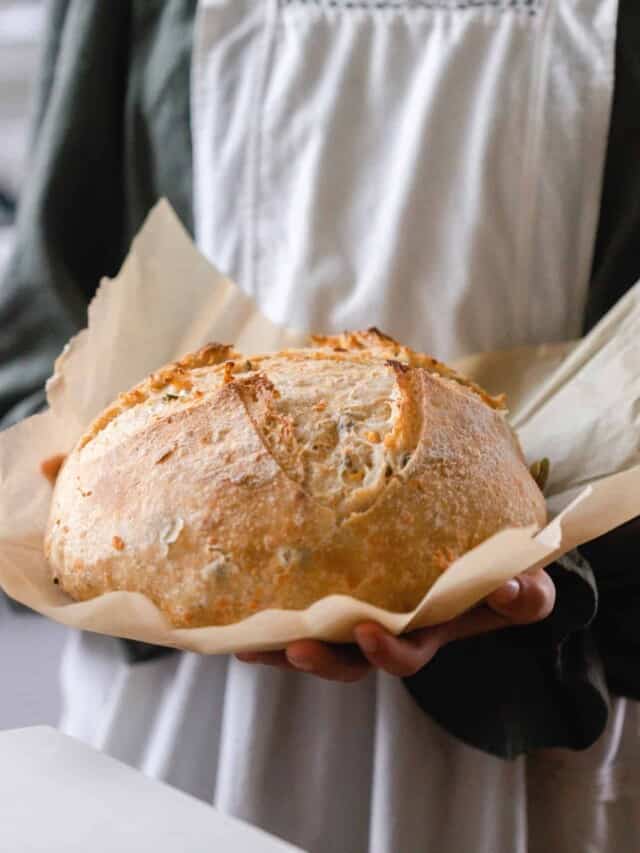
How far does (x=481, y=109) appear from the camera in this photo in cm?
102

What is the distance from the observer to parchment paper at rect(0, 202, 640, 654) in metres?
0.65

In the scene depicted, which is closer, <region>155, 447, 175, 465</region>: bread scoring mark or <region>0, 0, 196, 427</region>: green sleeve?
<region>155, 447, 175, 465</region>: bread scoring mark

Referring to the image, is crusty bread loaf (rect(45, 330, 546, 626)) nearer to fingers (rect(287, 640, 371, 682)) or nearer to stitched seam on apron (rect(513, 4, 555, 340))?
fingers (rect(287, 640, 371, 682))

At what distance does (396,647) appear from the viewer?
661mm

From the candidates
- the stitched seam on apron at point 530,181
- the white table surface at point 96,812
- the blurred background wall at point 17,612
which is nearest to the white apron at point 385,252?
the stitched seam on apron at point 530,181

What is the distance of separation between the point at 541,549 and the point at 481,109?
0.54 metres

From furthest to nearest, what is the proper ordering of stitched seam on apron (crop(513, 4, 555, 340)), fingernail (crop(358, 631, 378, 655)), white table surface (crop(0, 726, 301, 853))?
1. stitched seam on apron (crop(513, 4, 555, 340))
2. fingernail (crop(358, 631, 378, 655))
3. white table surface (crop(0, 726, 301, 853))

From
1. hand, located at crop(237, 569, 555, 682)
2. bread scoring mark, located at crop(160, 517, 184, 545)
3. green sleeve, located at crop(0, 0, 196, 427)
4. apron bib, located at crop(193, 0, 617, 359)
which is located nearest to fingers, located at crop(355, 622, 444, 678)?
hand, located at crop(237, 569, 555, 682)

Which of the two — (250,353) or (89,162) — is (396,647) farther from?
(89,162)

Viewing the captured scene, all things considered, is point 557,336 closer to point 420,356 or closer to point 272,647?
point 420,356

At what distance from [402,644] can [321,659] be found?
0.18 feet

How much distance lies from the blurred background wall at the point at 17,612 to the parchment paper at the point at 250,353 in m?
0.22

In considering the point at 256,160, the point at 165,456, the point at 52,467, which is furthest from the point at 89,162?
the point at 165,456

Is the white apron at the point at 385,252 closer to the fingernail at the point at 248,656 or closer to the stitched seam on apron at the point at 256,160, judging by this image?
the stitched seam on apron at the point at 256,160
